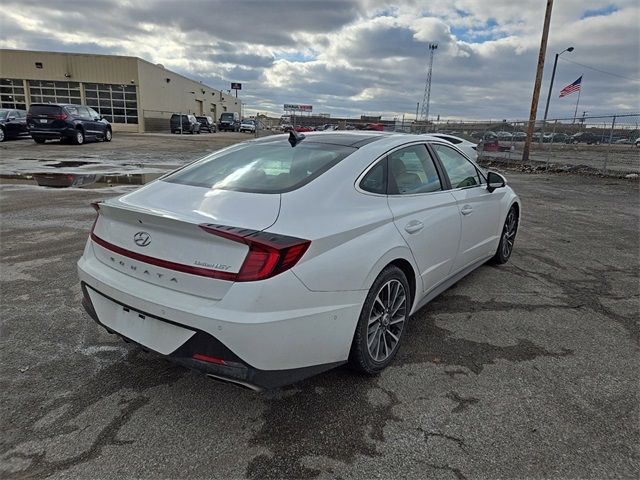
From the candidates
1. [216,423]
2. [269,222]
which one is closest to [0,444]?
[216,423]

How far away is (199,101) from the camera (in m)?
62.7

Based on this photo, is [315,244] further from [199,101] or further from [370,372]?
[199,101]

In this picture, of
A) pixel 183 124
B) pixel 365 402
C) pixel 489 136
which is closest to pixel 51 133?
pixel 365 402

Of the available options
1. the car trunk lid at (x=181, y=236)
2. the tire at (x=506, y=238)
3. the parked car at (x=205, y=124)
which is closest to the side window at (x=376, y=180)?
the car trunk lid at (x=181, y=236)

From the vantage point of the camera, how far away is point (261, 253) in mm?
2152

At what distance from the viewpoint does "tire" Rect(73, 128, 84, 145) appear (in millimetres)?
20703

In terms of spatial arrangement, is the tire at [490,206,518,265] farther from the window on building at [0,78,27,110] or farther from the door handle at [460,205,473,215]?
the window on building at [0,78,27,110]

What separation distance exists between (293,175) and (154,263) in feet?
3.33

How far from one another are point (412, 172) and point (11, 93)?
44444 mm

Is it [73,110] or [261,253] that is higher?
[73,110]

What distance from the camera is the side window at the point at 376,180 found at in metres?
2.90

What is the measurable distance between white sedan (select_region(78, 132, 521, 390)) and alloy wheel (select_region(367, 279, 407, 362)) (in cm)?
1

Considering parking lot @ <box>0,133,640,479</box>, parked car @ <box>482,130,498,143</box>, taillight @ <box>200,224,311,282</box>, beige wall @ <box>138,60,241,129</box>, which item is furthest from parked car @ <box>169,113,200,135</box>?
taillight @ <box>200,224,311,282</box>

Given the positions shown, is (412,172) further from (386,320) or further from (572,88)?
(572,88)
